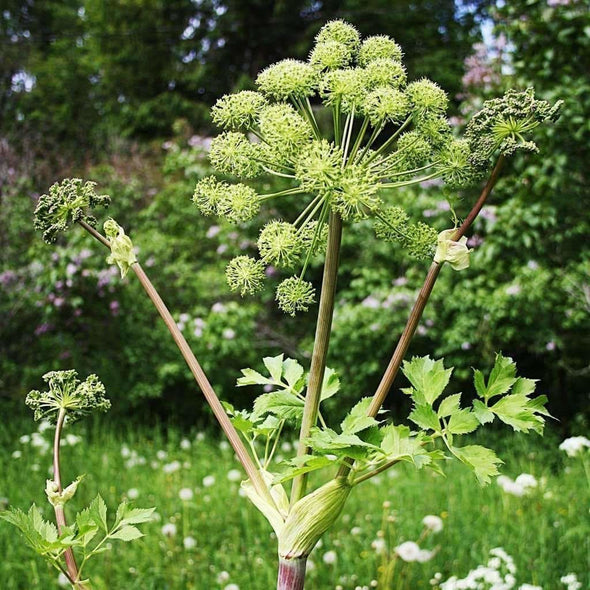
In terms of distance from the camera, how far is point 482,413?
1097mm

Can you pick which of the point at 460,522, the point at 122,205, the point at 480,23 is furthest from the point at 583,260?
the point at 480,23

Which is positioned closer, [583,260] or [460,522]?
[460,522]

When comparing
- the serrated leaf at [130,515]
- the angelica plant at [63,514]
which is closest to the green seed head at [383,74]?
the angelica plant at [63,514]

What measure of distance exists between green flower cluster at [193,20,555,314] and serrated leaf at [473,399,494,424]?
0.24m

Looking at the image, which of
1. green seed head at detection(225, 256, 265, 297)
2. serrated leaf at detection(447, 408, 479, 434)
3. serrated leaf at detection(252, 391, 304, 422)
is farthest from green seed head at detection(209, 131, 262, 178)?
serrated leaf at detection(447, 408, 479, 434)

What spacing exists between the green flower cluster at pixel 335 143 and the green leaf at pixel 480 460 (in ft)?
0.95

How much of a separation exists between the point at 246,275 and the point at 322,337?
0.46ft

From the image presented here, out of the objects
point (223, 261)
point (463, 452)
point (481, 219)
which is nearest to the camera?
point (463, 452)

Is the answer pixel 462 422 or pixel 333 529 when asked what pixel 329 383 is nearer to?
pixel 462 422

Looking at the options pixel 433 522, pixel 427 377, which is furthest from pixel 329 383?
pixel 433 522

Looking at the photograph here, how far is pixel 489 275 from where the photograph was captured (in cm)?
607

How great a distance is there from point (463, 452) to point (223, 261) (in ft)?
20.3

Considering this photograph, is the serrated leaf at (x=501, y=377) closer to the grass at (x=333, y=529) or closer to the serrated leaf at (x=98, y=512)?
the serrated leaf at (x=98, y=512)

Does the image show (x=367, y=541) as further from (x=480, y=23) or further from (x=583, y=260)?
(x=480, y=23)
